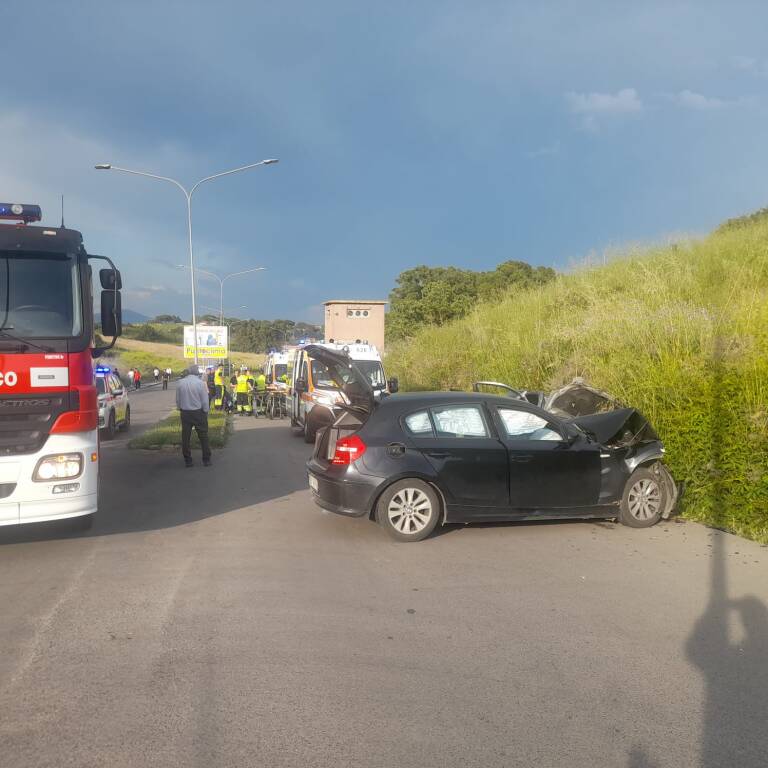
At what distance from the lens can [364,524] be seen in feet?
27.2

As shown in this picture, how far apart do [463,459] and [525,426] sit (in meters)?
0.89

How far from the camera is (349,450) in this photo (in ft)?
24.8

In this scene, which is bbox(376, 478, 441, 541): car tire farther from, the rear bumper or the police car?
the police car

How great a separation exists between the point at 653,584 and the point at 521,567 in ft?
3.74

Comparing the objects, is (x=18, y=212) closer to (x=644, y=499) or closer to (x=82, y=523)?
(x=82, y=523)

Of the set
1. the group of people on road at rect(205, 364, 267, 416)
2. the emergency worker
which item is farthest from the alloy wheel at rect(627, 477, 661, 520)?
the emergency worker

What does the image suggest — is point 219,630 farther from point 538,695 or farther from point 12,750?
point 538,695

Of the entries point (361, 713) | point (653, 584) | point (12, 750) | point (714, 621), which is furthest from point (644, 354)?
point (12, 750)

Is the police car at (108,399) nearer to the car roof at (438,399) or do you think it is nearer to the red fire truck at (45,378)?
the red fire truck at (45,378)

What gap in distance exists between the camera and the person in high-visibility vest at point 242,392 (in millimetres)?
26895

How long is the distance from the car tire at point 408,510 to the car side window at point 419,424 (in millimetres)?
522

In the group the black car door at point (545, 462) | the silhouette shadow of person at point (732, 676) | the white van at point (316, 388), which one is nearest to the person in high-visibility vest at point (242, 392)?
the white van at point (316, 388)

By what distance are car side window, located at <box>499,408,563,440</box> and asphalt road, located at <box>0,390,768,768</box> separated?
1.08 meters

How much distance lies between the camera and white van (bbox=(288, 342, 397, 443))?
16.0 m
